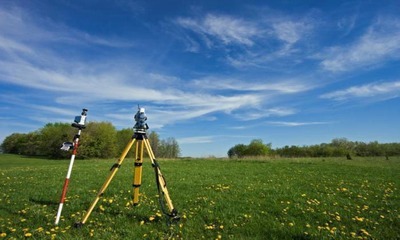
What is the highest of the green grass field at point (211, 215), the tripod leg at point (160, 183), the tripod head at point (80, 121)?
the tripod head at point (80, 121)

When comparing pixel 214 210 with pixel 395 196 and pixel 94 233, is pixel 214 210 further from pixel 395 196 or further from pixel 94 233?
pixel 395 196

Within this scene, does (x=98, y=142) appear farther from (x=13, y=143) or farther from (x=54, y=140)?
(x=13, y=143)

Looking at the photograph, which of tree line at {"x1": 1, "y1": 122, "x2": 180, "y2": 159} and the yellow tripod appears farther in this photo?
tree line at {"x1": 1, "y1": 122, "x2": 180, "y2": 159}

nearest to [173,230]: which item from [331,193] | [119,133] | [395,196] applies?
[331,193]

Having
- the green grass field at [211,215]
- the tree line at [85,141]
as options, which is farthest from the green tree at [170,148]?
the green grass field at [211,215]

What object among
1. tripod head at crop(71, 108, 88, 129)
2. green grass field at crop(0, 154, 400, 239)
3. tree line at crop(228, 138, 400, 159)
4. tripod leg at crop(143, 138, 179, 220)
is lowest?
green grass field at crop(0, 154, 400, 239)

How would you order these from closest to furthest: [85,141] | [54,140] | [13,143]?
[85,141]
[54,140]
[13,143]

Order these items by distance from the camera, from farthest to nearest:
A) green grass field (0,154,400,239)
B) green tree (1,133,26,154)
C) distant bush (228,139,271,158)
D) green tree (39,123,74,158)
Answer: distant bush (228,139,271,158) → green tree (1,133,26,154) → green tree (39,123,74,158) → green grass field (0,154,400,239)

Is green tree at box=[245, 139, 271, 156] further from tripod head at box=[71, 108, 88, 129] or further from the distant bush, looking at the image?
tripod head at box=[71, 108, 88, 129]

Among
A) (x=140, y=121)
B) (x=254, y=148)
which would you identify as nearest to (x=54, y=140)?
(x=254, y=148)

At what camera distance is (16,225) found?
321 inches

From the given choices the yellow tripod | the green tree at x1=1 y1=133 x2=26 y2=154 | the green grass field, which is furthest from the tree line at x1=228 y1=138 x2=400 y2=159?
the green tree at x1=1 y1=133 x2=26 y2=154

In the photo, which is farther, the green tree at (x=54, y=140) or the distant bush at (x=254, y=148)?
the distant bush at (x=254, y=148)

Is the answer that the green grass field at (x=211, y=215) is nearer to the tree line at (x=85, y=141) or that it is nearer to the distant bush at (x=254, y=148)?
the tree line at (x=85, y=141)
